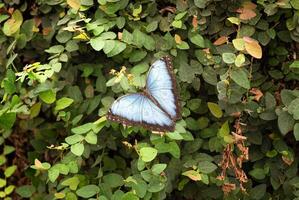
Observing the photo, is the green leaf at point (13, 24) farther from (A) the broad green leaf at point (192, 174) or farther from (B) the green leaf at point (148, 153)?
(A) the broad green leaf at point (192, 174)

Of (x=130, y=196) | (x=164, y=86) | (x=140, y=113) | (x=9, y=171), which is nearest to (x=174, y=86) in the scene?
(x=164, y=86)

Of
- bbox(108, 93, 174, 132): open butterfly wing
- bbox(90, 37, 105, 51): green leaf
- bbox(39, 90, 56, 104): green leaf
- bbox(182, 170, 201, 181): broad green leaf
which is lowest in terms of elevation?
bbox(182, 170, 201, 181): broad green leaf

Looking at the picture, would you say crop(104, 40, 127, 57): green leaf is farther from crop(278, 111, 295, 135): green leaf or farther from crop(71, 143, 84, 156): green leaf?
crop(278, 111, 295, 135): green leaf

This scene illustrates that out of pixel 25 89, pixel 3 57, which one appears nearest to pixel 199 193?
pixel 25 89

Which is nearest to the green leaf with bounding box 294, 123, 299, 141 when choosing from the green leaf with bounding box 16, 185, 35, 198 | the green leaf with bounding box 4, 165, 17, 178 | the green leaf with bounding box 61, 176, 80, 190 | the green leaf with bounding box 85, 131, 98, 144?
the green leaf with bounding box 85, 131, 98, 144

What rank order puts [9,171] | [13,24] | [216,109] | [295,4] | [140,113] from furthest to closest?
[9,171] → [13,24] → [216,109] → [295,4] → [140,113]

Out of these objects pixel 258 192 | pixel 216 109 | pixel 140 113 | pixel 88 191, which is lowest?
pixel 258 192

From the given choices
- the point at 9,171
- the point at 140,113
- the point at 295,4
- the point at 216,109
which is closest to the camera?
the point at 140,113

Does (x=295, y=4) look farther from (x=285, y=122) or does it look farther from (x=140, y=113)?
(x=140, y=113)
